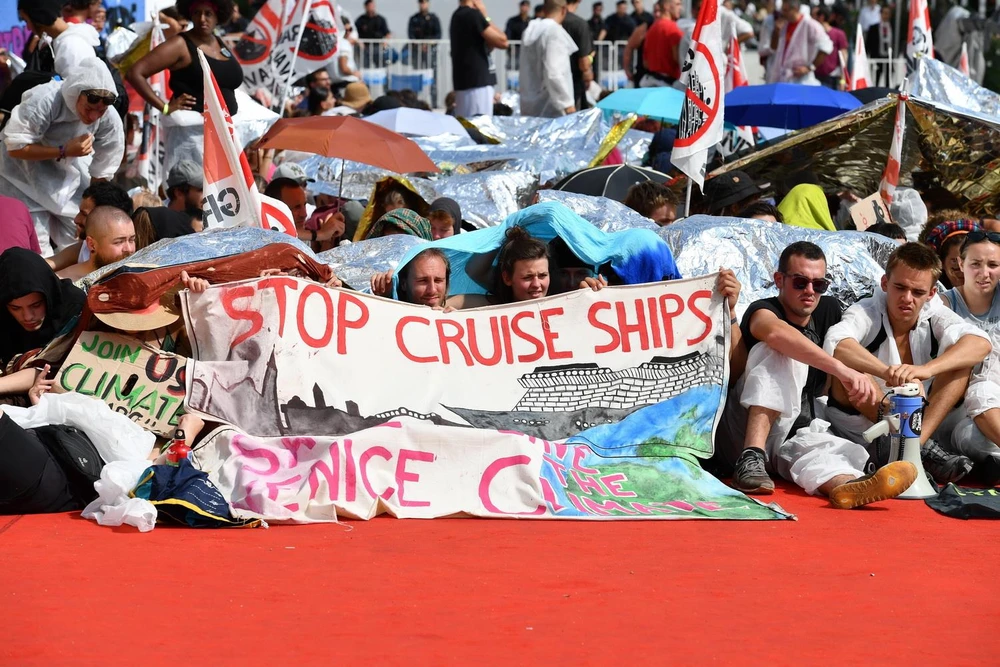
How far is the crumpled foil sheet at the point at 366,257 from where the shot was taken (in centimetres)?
730

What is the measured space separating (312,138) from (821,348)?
4.40 metres

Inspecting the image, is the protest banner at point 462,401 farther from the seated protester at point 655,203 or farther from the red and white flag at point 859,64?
the red and white flag at point 859,64

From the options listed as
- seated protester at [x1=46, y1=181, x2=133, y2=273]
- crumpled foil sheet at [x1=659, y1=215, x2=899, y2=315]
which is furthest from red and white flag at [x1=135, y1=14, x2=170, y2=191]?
crumpled foil sheet at [x1=659, y1=215, x2=899, y2=315]

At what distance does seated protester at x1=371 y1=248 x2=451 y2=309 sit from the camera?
20.8 ft

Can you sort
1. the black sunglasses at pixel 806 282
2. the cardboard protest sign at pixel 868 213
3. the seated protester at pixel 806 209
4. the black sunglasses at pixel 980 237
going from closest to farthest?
the black sunglasses at pixel 806 282 → the black sunglasses at pixel 980 237 → the seated protester at pixel 806 209 → the cardboard protest sign at pixel 868 213

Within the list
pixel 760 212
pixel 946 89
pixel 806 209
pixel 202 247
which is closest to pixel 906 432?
pixel 760 212

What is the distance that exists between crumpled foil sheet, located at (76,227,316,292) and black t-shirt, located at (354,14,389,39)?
44.7 feet

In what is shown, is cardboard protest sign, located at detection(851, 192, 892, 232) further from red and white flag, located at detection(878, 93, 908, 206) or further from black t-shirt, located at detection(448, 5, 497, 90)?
black t-shirt, located at detection(448, 5, 497, 90)

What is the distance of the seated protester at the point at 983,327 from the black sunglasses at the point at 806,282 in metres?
0.83

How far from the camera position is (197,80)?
31.3ft

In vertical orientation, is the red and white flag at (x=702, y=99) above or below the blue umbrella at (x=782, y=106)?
above

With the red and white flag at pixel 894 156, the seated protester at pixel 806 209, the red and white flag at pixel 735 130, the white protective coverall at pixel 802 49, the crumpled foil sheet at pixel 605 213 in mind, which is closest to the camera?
the crumpled foil sheet at pixel 605 213

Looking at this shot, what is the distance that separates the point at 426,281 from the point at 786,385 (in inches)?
67.8

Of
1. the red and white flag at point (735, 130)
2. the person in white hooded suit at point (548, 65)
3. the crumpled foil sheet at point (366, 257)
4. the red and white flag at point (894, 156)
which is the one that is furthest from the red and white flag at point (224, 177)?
the person in white hooded suit at point (548, 65)
